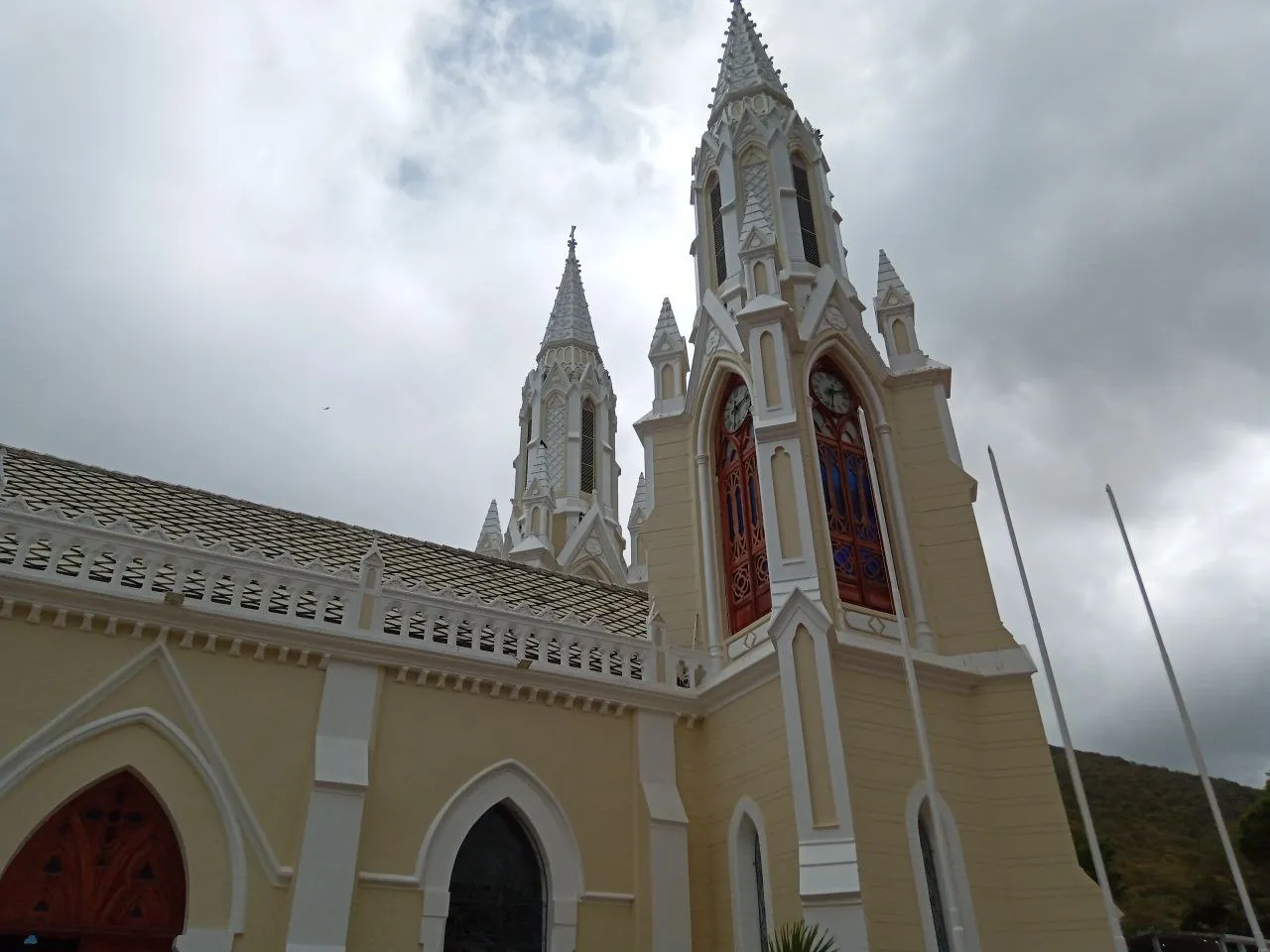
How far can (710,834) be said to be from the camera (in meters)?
12.7

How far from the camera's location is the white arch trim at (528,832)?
35.1 ft

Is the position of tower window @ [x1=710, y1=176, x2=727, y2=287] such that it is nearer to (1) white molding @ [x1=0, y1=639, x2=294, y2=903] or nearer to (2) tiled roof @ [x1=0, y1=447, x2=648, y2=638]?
(2) tiled roof @ [x1=0, y1=447, x2=648, y2=638]

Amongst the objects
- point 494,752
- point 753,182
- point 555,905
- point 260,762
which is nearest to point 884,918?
point 555,905

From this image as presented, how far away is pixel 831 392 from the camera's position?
1537 centimetres

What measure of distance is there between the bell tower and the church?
1676 centimetres

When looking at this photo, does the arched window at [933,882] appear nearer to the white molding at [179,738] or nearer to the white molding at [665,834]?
the white molding at [665,834]

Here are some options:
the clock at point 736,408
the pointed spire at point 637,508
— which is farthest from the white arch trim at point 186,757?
the pointed spire at point 637,508

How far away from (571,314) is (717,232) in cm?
2328

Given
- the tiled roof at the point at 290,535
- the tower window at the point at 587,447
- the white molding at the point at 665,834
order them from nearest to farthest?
the white molding at the point at 665,834, the tiled roof at the point at 290,535, the tower window at the point at 587,447

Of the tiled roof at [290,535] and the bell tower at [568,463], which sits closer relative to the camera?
the tiled roof at [290,535]

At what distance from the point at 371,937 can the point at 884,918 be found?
18.4 feet

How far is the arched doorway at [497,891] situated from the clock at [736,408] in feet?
23.4

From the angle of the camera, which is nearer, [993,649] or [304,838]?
[304,838]

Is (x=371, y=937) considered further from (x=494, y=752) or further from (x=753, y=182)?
(x=753, y=182)
